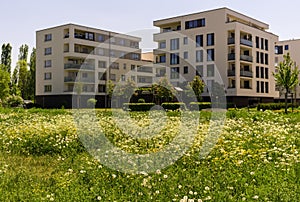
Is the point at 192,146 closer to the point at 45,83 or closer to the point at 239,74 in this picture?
the point at 239,74

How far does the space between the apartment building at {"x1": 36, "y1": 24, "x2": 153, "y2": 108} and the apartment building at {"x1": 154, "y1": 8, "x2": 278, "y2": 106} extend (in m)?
4.91

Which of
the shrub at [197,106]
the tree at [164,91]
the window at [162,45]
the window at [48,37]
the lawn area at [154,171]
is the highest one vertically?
the window at [48,37]

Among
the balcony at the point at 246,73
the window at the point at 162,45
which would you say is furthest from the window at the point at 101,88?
the balcony at the point at 246,73

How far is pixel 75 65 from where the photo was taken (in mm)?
65250

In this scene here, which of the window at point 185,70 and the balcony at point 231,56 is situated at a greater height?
the balcony at point 231,56

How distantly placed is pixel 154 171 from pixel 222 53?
172 feet

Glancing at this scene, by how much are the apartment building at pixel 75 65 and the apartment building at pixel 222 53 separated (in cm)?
491

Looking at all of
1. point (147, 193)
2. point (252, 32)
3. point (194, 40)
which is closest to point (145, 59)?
point (194, 40)


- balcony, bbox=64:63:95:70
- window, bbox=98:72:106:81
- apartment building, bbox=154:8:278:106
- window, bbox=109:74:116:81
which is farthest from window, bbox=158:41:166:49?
balcony, bbox=64:63:95:70

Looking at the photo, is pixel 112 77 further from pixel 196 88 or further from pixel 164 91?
pixel 164 91

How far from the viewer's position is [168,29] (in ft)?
218

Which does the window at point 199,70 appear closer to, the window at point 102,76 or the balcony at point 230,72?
the balcony at point 230,72

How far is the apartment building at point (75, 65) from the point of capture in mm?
64688

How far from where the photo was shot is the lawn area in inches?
228
